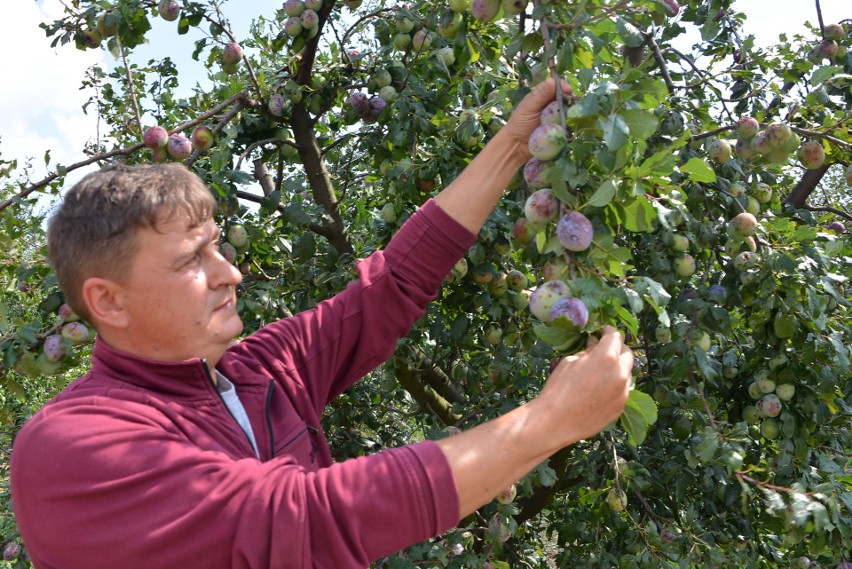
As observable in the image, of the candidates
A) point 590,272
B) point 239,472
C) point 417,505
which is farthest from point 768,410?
point 239,472

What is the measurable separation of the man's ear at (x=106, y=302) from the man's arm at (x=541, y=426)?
1.89 feet

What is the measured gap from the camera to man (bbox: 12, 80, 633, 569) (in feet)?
3.39

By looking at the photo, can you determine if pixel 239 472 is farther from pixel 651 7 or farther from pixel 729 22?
pixel 729 22

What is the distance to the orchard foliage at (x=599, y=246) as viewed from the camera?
1305mm

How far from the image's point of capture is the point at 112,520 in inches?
41.2

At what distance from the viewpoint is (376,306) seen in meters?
1.72

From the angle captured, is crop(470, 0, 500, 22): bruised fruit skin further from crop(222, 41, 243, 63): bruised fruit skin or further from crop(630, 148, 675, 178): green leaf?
crop(222, 41, 243, 63): bruised fruit skin

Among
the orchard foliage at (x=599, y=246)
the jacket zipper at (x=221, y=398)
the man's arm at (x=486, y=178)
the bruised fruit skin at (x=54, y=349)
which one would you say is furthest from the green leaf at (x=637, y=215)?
the bruised fruit skin at (x=54, y=349)

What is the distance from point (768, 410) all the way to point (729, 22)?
1556mm

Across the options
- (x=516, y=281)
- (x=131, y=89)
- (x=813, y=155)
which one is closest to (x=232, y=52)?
(x=131, y=89)

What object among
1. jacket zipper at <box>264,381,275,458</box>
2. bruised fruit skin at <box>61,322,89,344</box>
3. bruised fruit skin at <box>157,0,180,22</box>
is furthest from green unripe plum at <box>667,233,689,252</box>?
bruised fruit skin at <box>157,0,180,22</box>

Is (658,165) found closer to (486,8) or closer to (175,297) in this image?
(486,8)

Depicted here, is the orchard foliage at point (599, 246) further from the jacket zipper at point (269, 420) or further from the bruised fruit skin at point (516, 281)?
the jacket zipper at point (269, 420)

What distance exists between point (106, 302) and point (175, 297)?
4.7 inches
